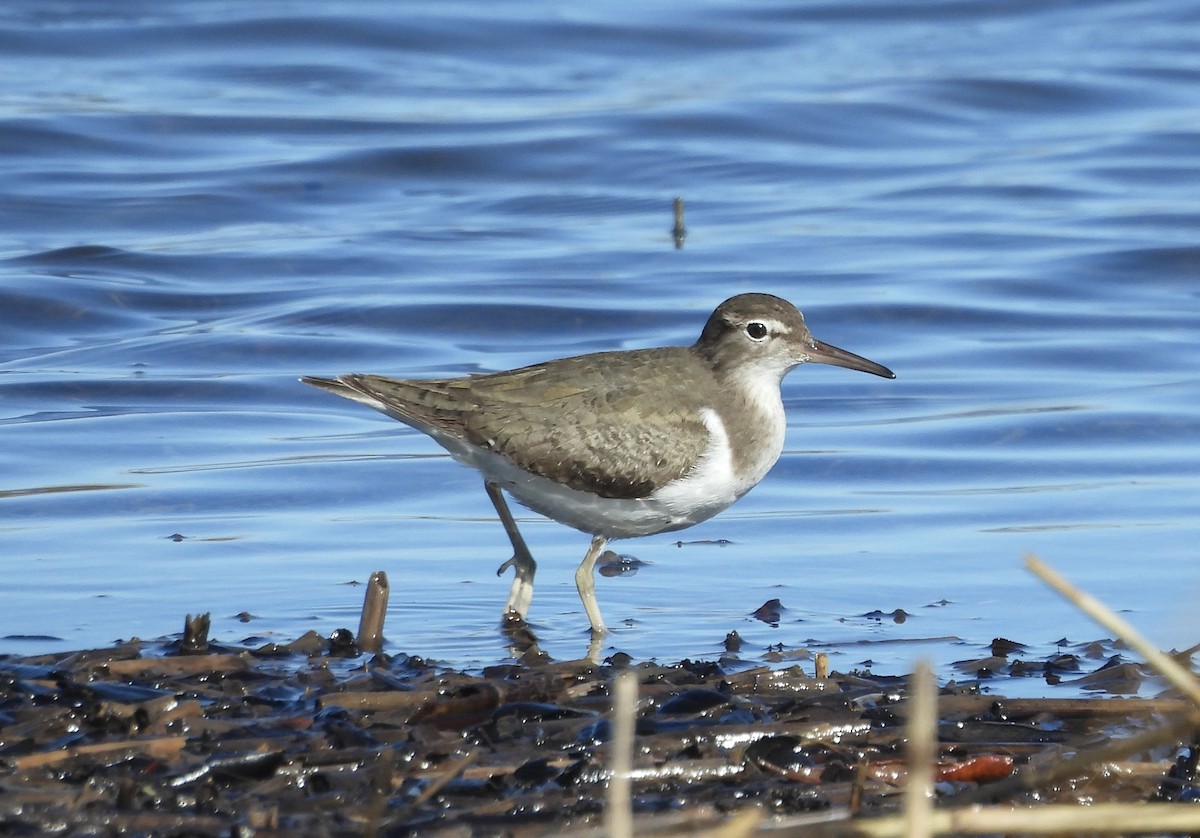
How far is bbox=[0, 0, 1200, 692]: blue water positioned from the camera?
9680mm

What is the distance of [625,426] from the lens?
9.05m

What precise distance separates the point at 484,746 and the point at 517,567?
2899 millimetres

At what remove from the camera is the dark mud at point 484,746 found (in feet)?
18.6

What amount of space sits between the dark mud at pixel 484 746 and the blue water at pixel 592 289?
0.91m

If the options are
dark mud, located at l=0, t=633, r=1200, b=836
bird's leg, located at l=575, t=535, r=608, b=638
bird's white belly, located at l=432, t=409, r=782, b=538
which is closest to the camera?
dark mud, located at l=0, t=633, r=1200, b=836

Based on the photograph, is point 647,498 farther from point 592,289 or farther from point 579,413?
point 592,289

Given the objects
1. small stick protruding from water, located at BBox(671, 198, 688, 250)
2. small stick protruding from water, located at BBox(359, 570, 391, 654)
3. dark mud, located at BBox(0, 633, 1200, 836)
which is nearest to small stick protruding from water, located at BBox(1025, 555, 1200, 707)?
dark mud, located at BBox(0, 633, 1200, 836)

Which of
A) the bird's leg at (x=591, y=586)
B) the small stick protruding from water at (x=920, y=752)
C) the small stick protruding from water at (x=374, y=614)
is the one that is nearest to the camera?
the small stick protruding from water at (x=920, y=752)

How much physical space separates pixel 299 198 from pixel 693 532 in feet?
34.0

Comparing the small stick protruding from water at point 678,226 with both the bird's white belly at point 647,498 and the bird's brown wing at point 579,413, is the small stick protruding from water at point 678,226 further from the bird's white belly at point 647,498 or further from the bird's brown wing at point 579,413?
the bird's white belly at point 647,498

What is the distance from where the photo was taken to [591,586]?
898cm

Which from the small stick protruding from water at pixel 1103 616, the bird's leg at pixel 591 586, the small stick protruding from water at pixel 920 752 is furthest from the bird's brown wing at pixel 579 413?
the small stick protruding from water at pixel 920 752

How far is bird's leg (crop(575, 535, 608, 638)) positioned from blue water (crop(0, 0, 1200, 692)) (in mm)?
190

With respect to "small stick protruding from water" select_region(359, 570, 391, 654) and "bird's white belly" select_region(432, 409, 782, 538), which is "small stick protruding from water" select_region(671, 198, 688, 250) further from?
"small stick protruding from water" select_region(359, 570, 391, 654)
